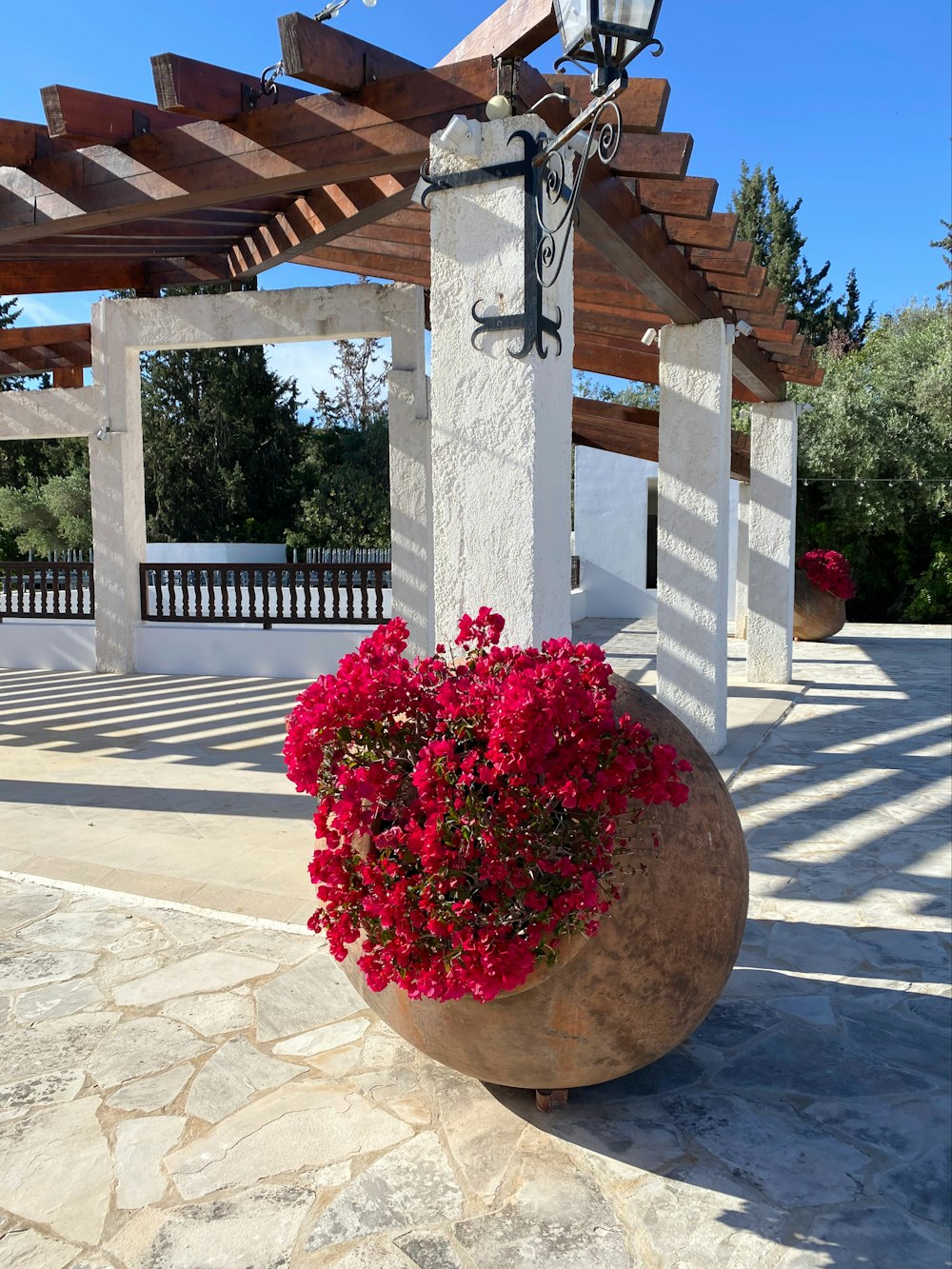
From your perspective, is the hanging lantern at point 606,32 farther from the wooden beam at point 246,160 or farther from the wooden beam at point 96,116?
the wooden beam at point 96,116

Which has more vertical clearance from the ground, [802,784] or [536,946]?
[536,946]

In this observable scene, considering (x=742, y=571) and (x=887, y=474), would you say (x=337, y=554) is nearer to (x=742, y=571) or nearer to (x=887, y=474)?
(x=742, y=571)

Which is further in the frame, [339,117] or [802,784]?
[802,784]

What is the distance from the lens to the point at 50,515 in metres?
23.0

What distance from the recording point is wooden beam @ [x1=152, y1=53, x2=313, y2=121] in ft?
11.4

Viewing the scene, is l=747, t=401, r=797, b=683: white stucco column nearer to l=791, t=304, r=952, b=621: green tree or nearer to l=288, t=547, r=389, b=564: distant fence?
l=791, t=304, r=952, b=621: green tree

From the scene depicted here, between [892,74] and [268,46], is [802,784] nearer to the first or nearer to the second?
[268,46]

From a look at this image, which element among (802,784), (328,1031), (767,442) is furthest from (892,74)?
(328,1031)

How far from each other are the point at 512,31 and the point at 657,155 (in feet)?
3.29

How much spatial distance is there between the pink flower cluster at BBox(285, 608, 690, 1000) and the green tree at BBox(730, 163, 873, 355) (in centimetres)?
3071

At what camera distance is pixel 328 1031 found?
2916 millimetres

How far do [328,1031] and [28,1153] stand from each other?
89cm

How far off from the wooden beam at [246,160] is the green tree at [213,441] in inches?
797

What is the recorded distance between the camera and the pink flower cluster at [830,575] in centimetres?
1333
